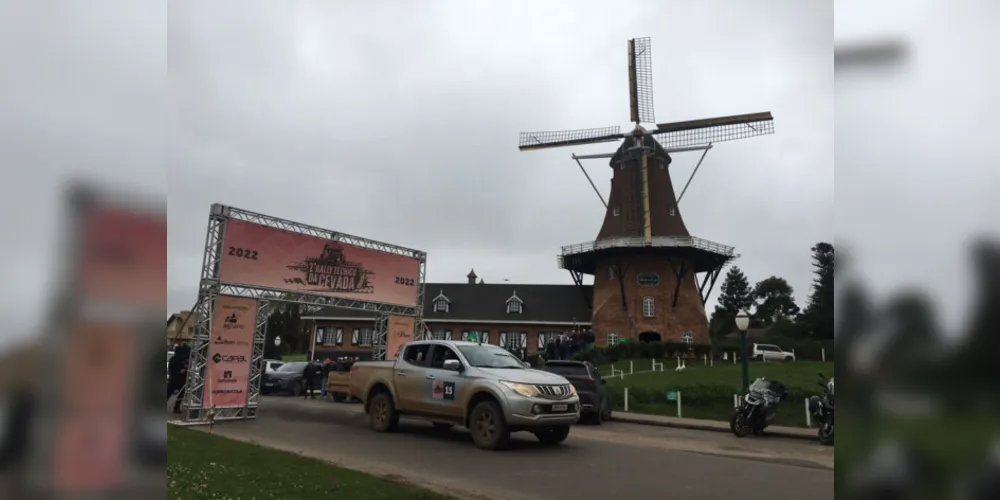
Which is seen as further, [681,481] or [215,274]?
[215,274]

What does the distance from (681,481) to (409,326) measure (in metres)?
14.7

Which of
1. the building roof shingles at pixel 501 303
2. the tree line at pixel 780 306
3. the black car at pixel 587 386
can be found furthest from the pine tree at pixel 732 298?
the black car at pixel 587 386

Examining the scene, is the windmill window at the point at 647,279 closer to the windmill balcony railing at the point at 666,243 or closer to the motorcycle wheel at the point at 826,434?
the windmill balcony railing at the point at 666,243

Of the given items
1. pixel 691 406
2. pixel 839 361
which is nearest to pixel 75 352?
pixel 839 361

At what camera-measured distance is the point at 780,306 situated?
36.5 metres

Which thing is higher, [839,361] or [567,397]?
[839,361]

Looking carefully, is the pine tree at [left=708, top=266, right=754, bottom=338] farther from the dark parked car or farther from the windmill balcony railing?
the dark parked car

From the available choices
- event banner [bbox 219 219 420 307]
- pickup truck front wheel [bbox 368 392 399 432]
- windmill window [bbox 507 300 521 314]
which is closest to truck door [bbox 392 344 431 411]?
pickup truck front wheel [bbox 368 392 399 432]

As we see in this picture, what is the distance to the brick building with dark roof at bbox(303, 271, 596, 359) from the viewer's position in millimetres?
48312

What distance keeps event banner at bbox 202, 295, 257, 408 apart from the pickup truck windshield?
702 centimetres

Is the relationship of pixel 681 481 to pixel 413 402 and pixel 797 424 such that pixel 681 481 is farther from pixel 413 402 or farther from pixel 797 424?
pixel 797 424

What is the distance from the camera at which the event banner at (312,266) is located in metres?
15.3

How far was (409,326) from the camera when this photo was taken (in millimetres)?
21156

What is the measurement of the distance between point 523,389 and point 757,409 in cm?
617
